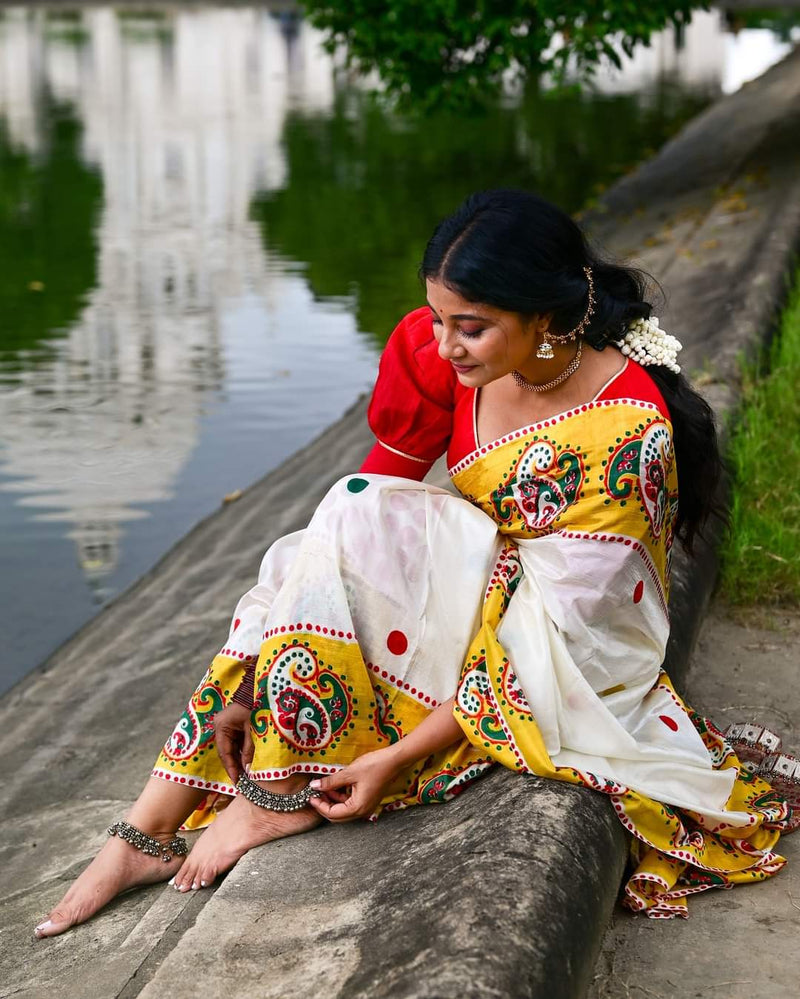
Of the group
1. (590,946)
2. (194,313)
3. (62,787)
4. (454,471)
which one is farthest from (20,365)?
(590,946)

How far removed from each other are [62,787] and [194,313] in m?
5.22

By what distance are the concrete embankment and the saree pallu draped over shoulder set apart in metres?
0.11

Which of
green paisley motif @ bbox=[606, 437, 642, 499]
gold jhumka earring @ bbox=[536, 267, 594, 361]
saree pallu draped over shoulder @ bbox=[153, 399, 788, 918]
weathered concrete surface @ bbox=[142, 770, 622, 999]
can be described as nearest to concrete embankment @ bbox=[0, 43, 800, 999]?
weathered concrete surface @ bbox=[142, 770, 622, 999]

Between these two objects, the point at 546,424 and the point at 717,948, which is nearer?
the point at 717,948

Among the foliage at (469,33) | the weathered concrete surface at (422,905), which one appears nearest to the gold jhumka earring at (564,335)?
the weathered concrete surface at (422,905)

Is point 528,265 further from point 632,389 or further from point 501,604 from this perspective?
point 501,604

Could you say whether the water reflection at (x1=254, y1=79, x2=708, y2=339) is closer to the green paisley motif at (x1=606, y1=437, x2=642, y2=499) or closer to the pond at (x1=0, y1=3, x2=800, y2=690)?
the pond at (x1=0, y1=3, x2=800, y2=690)

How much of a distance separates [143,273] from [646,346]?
24.3 feet

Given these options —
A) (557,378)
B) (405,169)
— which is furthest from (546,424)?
(405,169)

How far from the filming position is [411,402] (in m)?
2.36

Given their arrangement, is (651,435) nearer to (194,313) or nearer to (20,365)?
(20,365)

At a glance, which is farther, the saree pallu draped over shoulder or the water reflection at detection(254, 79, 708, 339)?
the water reflection at detection(254, 79, 708, 339)

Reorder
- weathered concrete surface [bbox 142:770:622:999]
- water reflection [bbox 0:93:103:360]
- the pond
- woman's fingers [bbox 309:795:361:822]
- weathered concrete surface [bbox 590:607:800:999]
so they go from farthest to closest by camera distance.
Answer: water reflection [bbox 0:93:103:360] < the pond < woman's fingers [bbox 309:795:361:822] < weathered concrete surface [bbox 590:607:800:999] < weathered concrete surface [bbox 142:770:622:999]

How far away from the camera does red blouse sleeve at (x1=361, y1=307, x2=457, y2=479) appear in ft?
7.71
